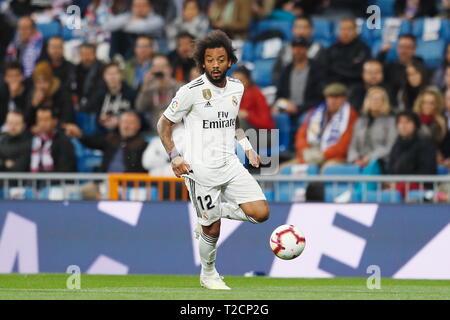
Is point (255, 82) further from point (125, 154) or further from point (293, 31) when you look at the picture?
point (125, 154)

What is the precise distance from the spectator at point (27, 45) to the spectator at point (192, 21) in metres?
2.25

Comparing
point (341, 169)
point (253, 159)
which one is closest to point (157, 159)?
point (341, 169)

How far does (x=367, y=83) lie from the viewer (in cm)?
1792

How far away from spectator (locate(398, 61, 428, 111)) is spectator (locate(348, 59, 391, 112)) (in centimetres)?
27

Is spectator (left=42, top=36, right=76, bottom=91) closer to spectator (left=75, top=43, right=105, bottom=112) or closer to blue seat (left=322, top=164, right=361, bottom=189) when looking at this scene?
spectator (left=75, top=43, right=105, bottom=112)

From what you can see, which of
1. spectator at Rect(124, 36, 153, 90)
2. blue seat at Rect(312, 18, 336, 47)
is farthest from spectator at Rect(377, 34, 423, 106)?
spectator at Rect(124, 36, 153, 90)

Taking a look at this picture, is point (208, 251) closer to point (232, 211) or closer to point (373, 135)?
point (232, 211)

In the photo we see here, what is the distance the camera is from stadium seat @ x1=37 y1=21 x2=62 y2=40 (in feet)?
68.4

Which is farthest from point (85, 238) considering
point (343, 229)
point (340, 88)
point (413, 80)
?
point (413, 80)

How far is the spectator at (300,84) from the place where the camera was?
60.5 feet

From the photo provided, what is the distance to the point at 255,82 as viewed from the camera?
1959 centimetres

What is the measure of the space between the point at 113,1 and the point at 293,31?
3.42 meters

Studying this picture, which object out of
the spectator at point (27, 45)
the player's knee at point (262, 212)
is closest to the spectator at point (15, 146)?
the spectator at point (27, 45)

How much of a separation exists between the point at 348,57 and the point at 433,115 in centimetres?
208
